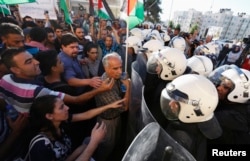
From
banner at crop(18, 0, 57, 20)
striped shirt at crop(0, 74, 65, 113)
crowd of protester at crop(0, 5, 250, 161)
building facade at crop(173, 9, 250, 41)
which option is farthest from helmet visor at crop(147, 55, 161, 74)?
building facade at crop(173, 9, 250, 41)

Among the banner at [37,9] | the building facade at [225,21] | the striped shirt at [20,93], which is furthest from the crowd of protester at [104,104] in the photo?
the building facade at [225,21]

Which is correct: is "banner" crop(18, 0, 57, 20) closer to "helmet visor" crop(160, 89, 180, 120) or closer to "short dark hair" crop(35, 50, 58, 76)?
"short dark hair" crop(35, 50, 58, 76)

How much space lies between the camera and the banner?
5977mm

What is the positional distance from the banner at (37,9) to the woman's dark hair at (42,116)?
528 centimetres

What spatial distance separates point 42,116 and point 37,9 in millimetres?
5571

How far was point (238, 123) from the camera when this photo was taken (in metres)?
2.11

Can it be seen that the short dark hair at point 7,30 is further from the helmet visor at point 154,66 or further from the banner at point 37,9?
the banner at point 37,9

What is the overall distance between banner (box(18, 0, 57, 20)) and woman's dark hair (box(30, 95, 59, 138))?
528 cm

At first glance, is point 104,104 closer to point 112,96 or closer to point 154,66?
point 112,96

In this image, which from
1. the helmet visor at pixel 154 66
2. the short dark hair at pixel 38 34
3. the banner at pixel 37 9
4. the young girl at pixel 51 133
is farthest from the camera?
the banner at pixel 37 9

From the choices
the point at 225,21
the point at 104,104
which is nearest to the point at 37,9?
the point at 104,104

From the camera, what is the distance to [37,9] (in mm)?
6180

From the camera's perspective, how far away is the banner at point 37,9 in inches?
235

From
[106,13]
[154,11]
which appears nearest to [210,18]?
[154,11]
